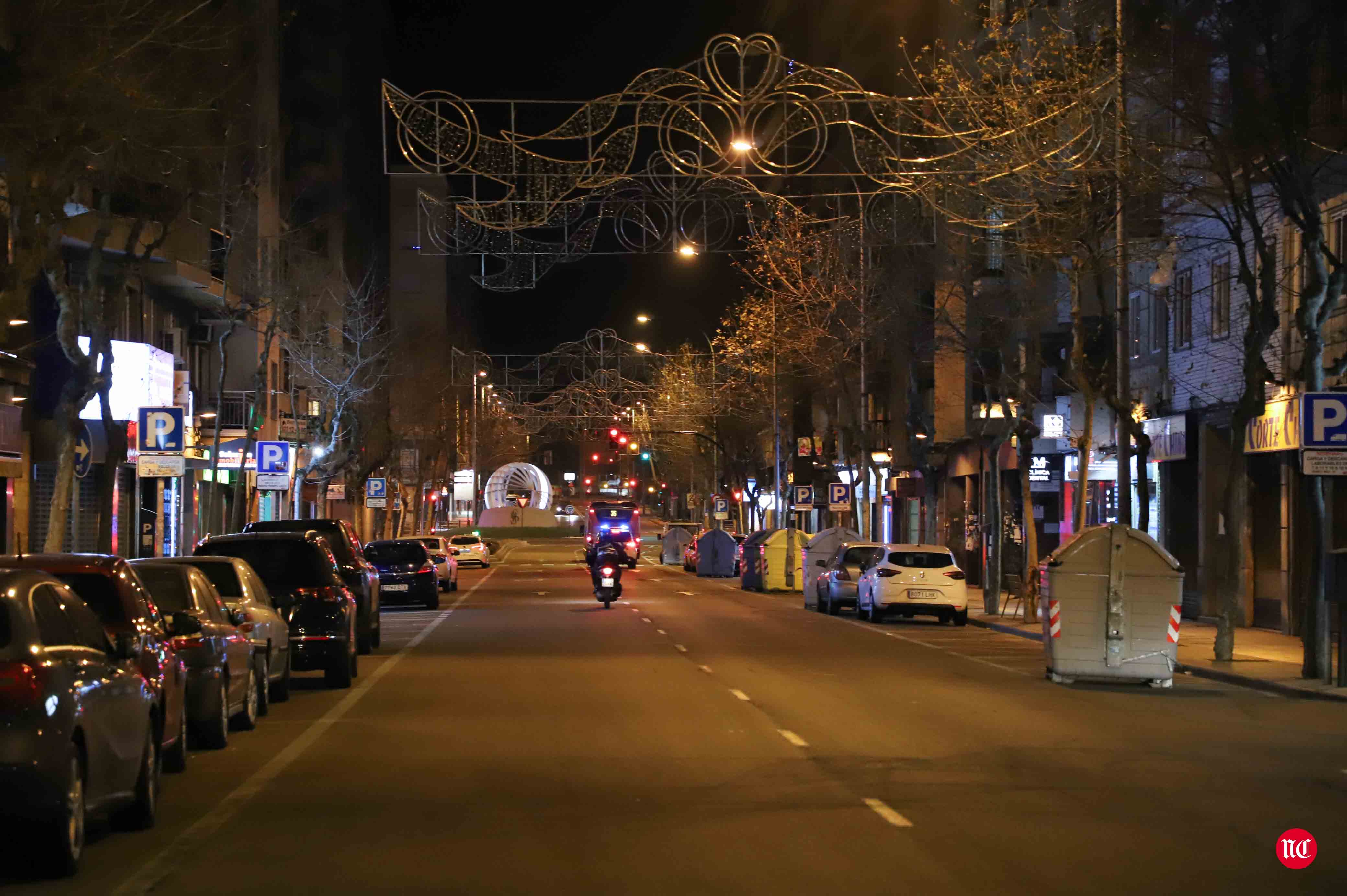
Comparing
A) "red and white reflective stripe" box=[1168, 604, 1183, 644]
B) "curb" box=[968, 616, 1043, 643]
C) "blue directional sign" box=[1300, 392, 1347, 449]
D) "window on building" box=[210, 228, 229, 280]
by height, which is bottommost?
"curb" box=[968, 616, 1043, 643]

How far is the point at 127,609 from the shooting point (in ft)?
35.1

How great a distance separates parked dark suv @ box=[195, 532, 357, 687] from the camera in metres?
19.2

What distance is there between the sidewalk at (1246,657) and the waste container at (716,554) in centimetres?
2557

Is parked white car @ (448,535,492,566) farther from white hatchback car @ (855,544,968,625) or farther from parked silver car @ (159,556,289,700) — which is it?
parked silver car @ (159,556,289,700)

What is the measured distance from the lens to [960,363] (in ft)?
158

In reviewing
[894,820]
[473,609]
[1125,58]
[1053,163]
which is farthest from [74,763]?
[473,609]

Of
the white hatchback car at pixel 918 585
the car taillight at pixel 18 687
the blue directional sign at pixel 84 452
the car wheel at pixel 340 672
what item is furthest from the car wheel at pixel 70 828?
the white hatchback car at pixel 918 585

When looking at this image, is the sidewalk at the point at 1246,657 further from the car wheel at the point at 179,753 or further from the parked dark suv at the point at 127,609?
the parked dark suv at the point at 127,609

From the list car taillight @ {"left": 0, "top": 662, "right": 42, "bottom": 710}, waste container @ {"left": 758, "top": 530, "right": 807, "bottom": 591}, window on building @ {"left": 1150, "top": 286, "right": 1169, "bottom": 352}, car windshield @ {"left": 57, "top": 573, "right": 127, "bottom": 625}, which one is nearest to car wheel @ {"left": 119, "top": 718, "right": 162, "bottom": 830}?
car windshield @ {"left": 57, "top": 573, "right": 127, "bottom": 625}

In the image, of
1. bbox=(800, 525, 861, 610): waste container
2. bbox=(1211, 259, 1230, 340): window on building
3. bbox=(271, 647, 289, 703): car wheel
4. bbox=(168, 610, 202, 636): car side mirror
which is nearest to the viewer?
bbox=(168, 610, 202, 636): car side mirror

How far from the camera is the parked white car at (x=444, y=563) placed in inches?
1773

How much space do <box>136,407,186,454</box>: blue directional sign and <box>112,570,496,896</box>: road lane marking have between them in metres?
7.74

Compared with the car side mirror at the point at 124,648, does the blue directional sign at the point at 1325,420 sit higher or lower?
higher

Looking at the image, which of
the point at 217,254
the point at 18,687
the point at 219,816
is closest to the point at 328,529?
the point at 219,816
